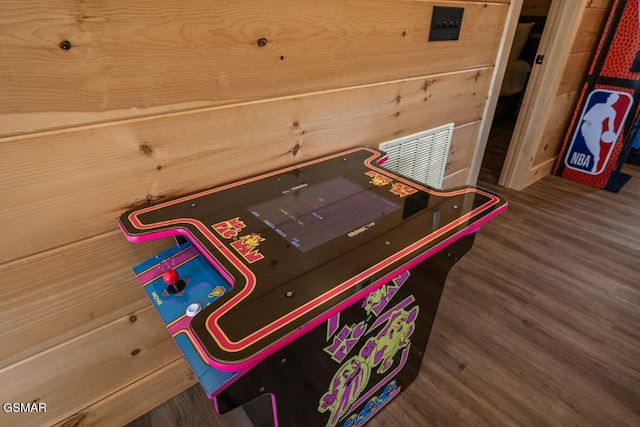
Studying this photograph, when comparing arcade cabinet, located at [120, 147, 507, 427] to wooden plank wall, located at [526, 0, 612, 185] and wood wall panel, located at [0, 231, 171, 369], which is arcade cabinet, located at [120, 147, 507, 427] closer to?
wood wall panel, located at [0, 231, 171, 369]

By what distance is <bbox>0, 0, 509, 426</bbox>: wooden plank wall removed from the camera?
2.31 ft

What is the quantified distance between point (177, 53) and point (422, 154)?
1.16 m

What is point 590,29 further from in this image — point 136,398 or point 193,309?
point 136,398

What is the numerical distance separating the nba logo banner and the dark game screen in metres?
2.50

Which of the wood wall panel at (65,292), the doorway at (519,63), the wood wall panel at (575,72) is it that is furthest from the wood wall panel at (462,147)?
the doorway at (519,63)

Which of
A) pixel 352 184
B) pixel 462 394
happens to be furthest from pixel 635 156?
pixel 352 184

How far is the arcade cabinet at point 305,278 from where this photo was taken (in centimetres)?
61

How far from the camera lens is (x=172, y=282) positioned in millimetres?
729

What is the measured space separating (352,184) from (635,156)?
3.45 m

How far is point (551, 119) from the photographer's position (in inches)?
102

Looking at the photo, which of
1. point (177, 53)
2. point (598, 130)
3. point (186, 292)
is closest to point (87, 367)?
point (186, 292)

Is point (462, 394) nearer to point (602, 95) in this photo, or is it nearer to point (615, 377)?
point (615, 377)

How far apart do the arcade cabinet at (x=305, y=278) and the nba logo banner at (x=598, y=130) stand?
2.29 metres

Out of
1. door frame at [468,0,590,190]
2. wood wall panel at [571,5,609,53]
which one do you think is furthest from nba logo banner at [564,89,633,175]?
wood wall panel at [571,5,609,53]
